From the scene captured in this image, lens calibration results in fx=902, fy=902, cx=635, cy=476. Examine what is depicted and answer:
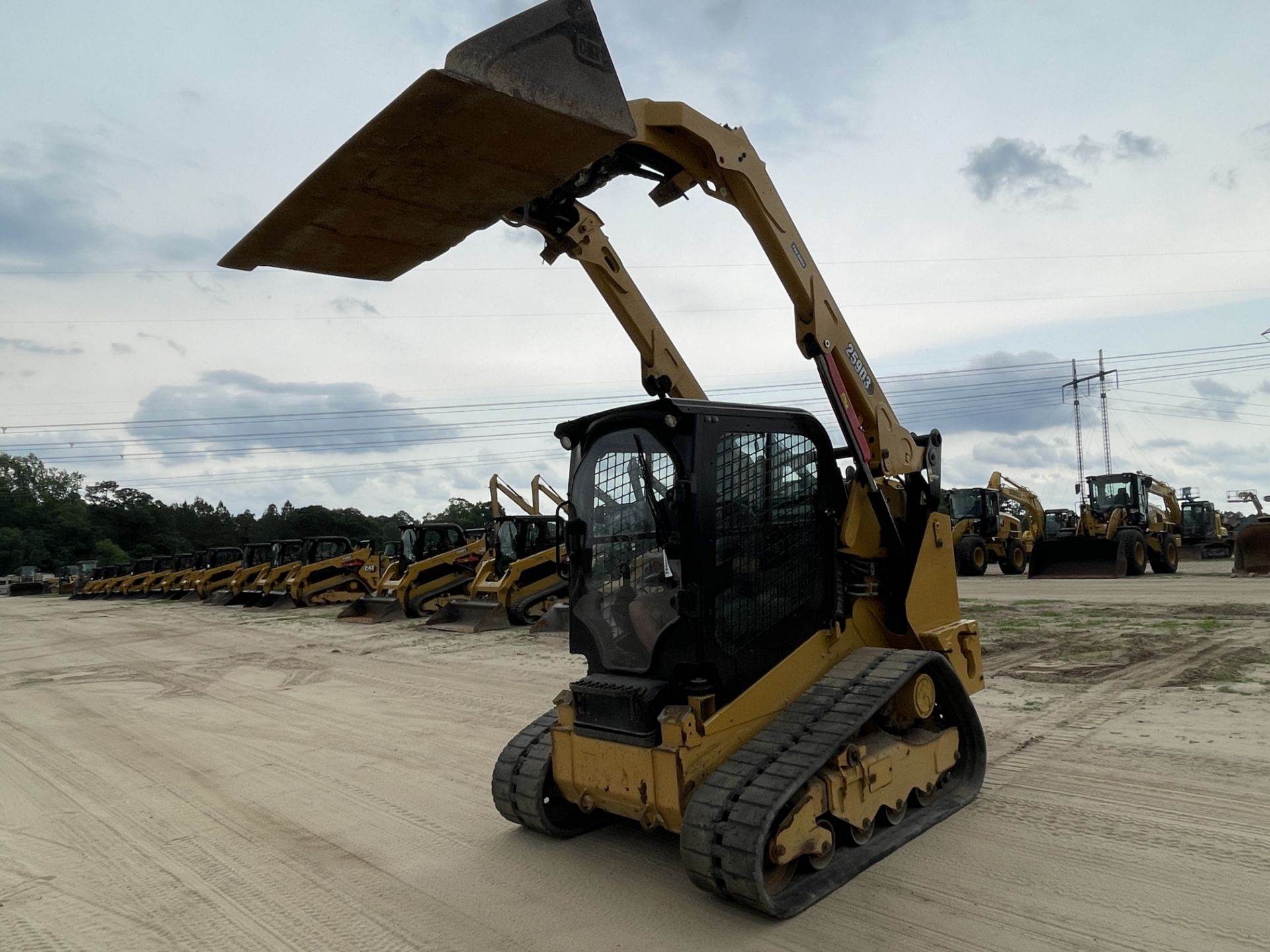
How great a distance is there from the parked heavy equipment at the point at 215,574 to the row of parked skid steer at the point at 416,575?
0.11 feet

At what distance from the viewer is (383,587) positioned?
2097 centimetres

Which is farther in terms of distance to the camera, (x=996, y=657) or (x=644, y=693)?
(x=996, y=657)

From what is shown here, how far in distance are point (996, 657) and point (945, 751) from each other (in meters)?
5.40

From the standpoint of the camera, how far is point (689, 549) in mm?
4180

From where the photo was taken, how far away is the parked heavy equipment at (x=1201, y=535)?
29.8 metres

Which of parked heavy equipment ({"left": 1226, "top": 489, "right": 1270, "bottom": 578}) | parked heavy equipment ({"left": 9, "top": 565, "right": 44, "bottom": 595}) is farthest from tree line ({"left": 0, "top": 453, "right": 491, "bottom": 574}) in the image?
parked heavy equipment ({"left": 1226, "top": 489, "right": 1270, "bottom": 578})

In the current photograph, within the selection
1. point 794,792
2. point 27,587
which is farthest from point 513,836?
point 27,587

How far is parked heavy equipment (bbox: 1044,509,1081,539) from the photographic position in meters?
27.0

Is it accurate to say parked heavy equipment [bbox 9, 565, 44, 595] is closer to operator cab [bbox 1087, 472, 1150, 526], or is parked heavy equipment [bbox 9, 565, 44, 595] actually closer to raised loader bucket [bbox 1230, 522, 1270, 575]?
operator cab [bbox 1087, 472, 1150, 526]

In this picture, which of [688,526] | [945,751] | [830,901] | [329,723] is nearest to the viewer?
[830,901]

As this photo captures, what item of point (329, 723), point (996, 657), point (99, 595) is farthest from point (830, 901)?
point (99, 595)

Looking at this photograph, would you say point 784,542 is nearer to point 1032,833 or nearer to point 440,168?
point 1032,833

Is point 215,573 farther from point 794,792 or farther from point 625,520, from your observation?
point 794,792

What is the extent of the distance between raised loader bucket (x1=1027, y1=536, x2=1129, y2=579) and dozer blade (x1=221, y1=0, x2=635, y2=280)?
20698 mm
